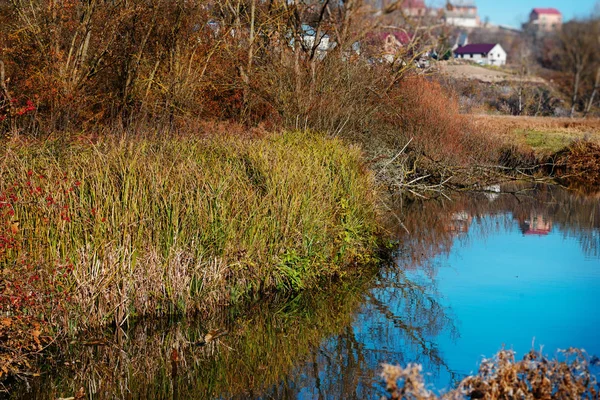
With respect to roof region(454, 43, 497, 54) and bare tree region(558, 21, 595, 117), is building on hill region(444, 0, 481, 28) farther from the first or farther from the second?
bare tree region(558, 21, 595, 117)

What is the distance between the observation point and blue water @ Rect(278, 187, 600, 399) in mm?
7375

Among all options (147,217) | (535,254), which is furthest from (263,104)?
(147,217)

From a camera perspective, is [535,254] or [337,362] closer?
[337,362]

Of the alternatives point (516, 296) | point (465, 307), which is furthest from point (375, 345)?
point (516, 296)

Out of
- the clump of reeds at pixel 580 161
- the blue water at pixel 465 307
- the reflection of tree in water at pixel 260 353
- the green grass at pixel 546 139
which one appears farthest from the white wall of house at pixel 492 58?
the reflection of tree in water at pixel 260 353

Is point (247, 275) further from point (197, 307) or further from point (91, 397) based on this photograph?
point (91, 397)

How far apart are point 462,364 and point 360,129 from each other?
10441 mm

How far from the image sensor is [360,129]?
17.4 m

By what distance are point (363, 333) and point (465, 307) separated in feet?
5.66

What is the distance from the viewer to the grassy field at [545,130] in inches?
978

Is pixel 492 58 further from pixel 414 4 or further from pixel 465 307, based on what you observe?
pixel 465 307

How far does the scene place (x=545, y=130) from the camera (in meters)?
28.7

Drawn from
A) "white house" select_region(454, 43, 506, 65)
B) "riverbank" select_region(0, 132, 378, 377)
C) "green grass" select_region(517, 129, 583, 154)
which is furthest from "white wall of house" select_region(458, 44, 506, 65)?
"riverbank" select_region(0, 132, 378, 377)

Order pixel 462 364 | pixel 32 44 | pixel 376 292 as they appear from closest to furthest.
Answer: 1. pixel 462 364
2. pixel 376 292
3. pixel 32 44
